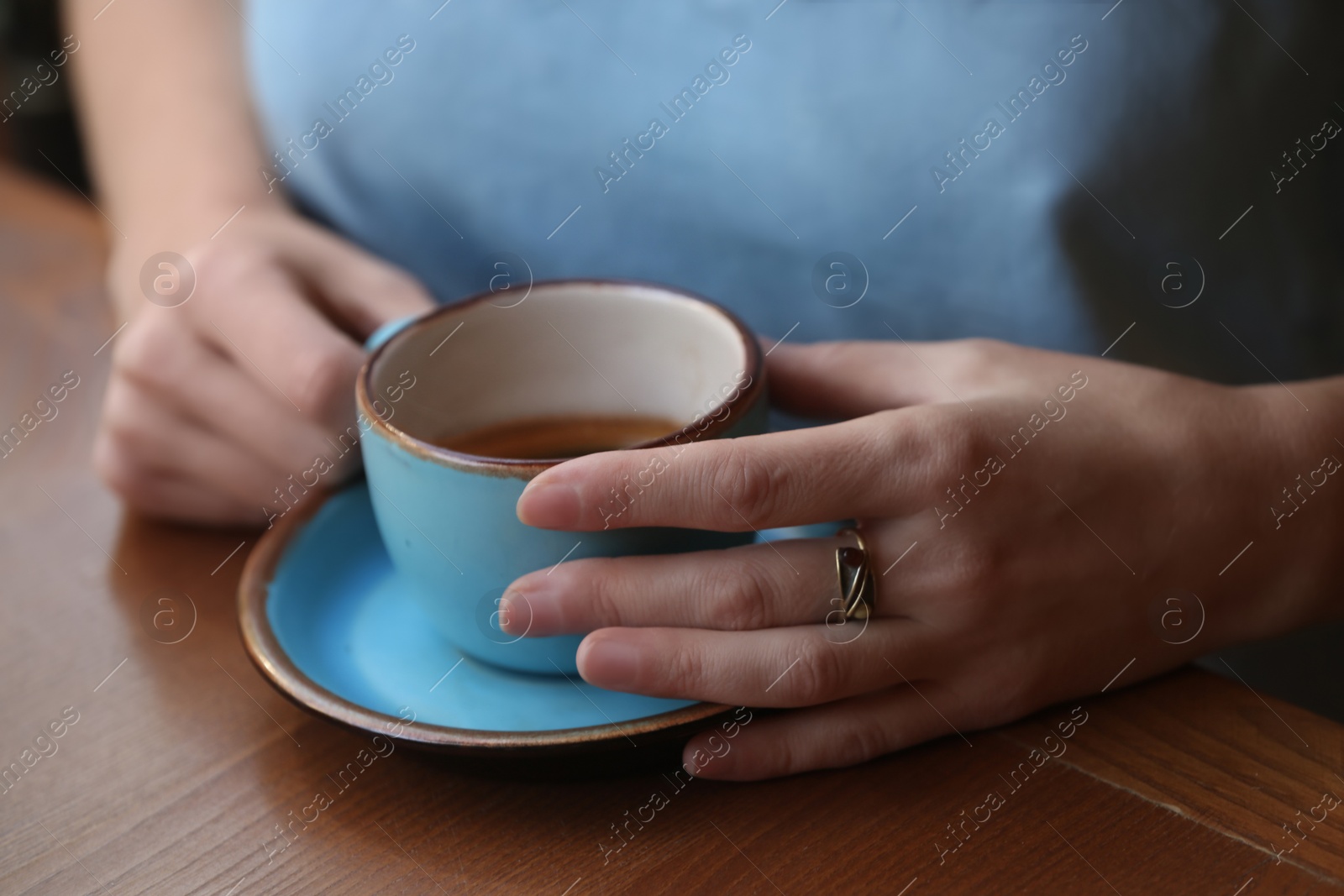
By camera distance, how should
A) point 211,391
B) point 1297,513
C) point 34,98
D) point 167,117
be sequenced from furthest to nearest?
point 34,98, point 167,117, point 211,391, point 1297,513

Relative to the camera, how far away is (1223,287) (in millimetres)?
707

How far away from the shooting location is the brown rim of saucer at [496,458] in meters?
0.45

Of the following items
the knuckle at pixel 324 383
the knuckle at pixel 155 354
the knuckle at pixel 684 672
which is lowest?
the knuckle at pixel 684 672

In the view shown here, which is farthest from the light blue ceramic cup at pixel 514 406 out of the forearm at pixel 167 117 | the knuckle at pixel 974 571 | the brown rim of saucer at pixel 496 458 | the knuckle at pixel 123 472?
the forearm at pixel 167 117

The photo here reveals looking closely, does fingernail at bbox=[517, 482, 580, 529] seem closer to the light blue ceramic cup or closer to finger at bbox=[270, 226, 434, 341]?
the light blue ceramic cup

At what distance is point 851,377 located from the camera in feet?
1.89

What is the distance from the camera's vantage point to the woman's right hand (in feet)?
2.15

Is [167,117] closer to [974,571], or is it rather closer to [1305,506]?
[974,571]

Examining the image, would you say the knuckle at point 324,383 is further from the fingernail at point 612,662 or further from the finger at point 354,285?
the fingernail at point 612,662

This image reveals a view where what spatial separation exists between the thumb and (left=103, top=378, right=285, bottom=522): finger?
1.10 feet

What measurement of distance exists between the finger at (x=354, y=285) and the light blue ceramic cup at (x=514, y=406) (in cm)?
11

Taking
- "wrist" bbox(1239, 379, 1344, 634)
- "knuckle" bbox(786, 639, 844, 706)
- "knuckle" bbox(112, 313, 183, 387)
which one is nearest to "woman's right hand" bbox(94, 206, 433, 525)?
"knuckle" bbox(112, 313, 183, 387)

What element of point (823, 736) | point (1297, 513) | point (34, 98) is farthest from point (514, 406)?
point (34, 98)

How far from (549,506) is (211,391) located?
36 cm
